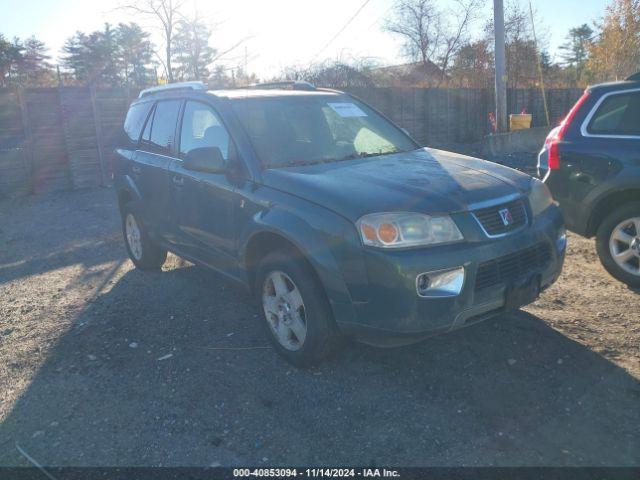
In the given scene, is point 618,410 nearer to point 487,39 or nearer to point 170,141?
point 170,141

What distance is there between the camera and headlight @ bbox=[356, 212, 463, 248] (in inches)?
123

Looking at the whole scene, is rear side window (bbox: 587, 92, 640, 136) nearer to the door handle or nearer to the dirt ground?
Answer: the dirt ground

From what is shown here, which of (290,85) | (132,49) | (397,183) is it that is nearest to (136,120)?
(290,85)

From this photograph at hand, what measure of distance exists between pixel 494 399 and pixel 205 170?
2.45 m

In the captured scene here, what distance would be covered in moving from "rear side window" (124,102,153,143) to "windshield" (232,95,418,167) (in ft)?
5.89

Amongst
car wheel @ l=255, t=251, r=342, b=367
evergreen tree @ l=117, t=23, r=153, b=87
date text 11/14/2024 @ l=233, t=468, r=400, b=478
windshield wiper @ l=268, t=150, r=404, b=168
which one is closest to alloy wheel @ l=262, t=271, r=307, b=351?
car wheel @ l=255, t=251, r=342, b=367

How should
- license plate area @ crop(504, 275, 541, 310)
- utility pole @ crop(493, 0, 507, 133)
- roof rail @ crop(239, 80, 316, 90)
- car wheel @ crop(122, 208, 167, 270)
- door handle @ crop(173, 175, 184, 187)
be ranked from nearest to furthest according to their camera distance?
license plate area @ crop(504, 275, 541, 310) < door handle @ crop(173, 175, 184, 187) < roof rail @ crop(239, 80, 316, 90) < car wheel @ crop(122, 208, 167, 270) < utility pole @ crop(493, 0, 507, 133)

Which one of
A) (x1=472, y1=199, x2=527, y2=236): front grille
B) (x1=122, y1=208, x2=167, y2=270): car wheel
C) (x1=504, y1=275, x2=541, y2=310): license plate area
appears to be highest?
(x1=472, y1=199, x2=527, y2=236): front grille

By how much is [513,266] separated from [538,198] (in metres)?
0.72

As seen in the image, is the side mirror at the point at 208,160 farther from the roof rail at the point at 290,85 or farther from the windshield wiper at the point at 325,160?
the roof rail at the point at 290,85

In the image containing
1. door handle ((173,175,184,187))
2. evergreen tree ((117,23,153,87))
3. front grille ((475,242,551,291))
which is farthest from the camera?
evergreen tree ((117,23,153,87))

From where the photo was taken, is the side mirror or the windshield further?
the windshield

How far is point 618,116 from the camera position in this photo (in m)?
4.95

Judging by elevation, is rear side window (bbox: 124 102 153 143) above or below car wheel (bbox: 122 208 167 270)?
above
